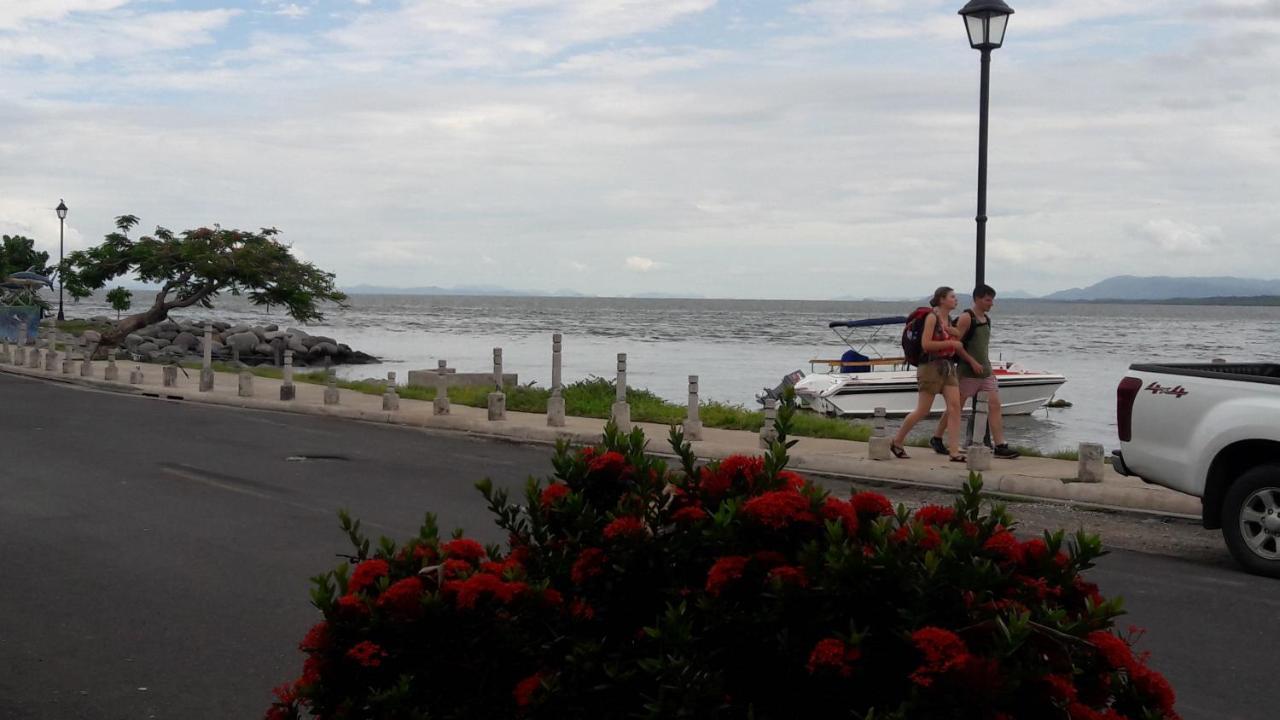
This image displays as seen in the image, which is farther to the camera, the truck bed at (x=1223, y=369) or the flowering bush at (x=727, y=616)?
the truck bed at (x=1223, y=369)

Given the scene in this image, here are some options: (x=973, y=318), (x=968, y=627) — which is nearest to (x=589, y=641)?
(x=968, y=627)

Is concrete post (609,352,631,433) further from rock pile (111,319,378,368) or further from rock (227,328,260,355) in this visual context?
rock (227,328,260,355)

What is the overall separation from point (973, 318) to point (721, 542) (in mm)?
11284

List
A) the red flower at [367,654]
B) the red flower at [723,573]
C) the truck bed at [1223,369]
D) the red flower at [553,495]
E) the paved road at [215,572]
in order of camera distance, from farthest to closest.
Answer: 1. the truck bed at [1223,369]
2. the paved road at [215,572]
3. the red flower at [553,495]
4. the red flower at [367,654]
5. the red flower at [723,573]

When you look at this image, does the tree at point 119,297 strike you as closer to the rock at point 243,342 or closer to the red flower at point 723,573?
the rock at point 243,342

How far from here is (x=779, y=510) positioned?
3.34 meters

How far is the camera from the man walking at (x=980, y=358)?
14.1 metres

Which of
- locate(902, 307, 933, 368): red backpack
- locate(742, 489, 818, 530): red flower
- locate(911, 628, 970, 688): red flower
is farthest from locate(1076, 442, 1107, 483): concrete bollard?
locate(911, 628, 970, 688): red flower

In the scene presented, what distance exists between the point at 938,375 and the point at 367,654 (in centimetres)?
1153

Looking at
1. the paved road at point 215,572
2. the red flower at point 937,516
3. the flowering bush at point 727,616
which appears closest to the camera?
the flowering bush at point 727,616

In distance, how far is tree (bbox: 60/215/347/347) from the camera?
3969 centimetres

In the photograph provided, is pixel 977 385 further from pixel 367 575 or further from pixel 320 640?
pixel 320 640

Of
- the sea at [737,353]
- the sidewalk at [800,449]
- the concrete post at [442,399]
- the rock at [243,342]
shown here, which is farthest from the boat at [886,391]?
the rock at [243,342]

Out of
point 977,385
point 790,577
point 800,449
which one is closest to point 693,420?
point 800,449
